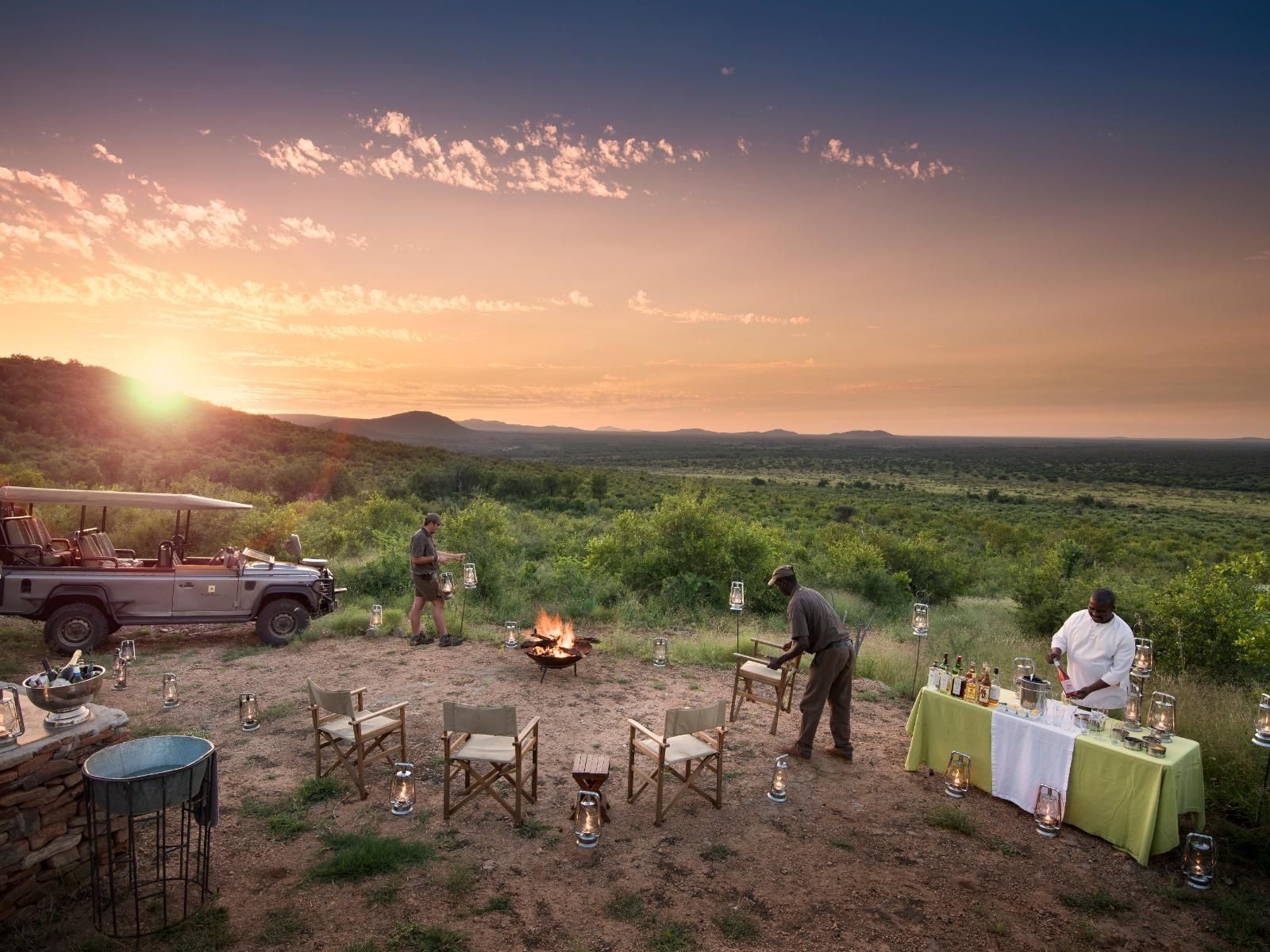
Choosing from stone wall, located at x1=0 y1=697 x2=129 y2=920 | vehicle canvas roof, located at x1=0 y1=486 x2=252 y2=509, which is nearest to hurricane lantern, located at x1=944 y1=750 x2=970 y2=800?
stone wall, located at x1=0 y1=697 x2=129 y2=920

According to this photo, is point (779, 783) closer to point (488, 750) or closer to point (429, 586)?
point (488, 750)

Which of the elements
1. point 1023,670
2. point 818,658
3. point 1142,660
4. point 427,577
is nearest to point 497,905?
point 818,658

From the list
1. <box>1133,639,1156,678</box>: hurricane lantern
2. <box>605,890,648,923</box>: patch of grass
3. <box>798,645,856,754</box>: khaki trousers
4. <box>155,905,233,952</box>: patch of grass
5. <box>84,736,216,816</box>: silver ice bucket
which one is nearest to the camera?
<box>84,736,216,816</box>: silver ice bucket

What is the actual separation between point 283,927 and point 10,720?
239cm

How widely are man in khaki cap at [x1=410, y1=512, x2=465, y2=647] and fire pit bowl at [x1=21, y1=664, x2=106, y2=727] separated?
5.57m

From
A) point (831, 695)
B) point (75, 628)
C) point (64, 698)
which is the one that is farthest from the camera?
point (75, 628)

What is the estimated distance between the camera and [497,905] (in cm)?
499

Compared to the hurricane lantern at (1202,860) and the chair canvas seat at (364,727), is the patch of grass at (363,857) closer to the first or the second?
the chair canvas seat at (364,727)

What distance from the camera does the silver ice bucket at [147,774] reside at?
14.0 feet

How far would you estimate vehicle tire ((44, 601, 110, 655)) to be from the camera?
9.81 meters

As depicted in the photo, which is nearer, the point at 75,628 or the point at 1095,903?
the point at 1095,903

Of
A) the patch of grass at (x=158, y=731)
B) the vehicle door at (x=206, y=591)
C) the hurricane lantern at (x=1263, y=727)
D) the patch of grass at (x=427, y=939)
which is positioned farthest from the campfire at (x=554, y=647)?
the hurricane lantern at (x=1263, y=727)

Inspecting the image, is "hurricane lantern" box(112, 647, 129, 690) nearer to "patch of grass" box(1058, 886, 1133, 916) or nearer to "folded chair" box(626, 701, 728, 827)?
"folded chair" box(626, 701, 728, 827)

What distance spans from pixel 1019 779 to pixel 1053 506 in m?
56.8
